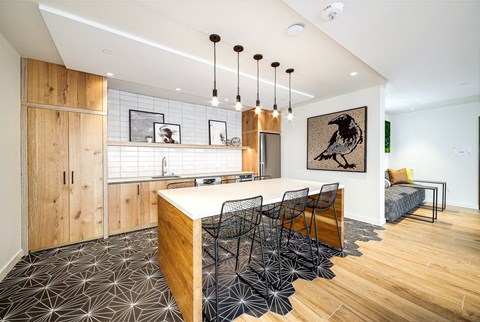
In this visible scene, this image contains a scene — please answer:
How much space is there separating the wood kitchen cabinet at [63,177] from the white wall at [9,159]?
0.17 m

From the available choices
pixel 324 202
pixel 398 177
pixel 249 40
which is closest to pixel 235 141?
pixel 324 202

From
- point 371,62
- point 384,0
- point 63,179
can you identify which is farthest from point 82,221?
point 371,62

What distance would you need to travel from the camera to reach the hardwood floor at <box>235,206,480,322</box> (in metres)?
1.57

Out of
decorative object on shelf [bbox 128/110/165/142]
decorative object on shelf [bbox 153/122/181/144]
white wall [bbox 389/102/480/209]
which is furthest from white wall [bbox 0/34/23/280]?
white wall [bbox 389/102/480/209]

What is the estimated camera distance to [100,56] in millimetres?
2299

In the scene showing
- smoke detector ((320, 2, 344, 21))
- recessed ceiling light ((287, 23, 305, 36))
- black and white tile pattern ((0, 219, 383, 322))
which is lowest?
black and white tile pattern ((0, 219, 383, 322))

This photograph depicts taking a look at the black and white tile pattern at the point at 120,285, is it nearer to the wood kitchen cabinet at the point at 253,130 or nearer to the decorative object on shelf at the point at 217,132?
the wood kitchen cabinet at the point at 253,130

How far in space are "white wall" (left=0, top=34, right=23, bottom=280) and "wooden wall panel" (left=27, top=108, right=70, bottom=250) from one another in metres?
0.14

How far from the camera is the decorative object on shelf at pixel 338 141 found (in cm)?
364

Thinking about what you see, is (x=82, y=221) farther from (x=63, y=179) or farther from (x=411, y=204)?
(x=411, y=204)

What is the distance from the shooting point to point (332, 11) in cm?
153

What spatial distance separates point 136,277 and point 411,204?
5454mm

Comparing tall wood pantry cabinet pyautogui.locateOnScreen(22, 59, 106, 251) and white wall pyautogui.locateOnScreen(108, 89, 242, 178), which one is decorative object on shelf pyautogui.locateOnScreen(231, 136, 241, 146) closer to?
white wall pyautogui.locateOnScreen(108, 89, 242, 178)

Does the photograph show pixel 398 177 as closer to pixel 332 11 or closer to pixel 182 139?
pixel 332 11
